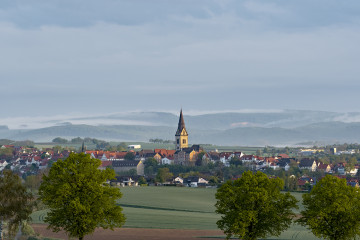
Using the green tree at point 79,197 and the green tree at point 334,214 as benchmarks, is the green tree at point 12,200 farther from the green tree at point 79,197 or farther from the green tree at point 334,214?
the green tree at point 334,214

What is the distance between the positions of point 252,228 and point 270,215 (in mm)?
2213

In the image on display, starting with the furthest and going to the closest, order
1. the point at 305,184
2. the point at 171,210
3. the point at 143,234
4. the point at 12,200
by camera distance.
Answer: the point at 305,184 → the point at 171,210 → the point at 143,234 → the point at 12,200

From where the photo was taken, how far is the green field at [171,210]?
3720 inches

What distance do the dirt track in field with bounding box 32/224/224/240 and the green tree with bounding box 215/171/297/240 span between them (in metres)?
11.6

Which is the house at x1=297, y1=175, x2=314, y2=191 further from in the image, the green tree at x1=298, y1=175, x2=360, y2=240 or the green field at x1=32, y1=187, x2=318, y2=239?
the green tree at x1=298, y1=175, x2=360, y2=240

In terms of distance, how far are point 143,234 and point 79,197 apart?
54.9ft

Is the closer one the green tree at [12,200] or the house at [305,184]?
the green tree at [12,200]

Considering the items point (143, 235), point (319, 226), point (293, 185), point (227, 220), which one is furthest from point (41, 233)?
point (293, 185)

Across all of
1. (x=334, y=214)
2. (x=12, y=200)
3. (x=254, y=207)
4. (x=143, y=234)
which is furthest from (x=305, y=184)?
(x=12, y=200)

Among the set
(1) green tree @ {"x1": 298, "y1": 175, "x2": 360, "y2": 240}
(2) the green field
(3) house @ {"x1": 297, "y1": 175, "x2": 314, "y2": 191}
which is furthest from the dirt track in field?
(3) house @ {"x1": 297, "y1": 175, "x2": 314, "y2": 191}

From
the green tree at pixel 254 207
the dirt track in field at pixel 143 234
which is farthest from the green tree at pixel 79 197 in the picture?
the green tree at pixel 254 207

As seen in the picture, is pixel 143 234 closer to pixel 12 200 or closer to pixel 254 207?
pixel 254 207

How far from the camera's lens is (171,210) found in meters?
124

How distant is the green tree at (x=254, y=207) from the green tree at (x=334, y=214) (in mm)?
2459
